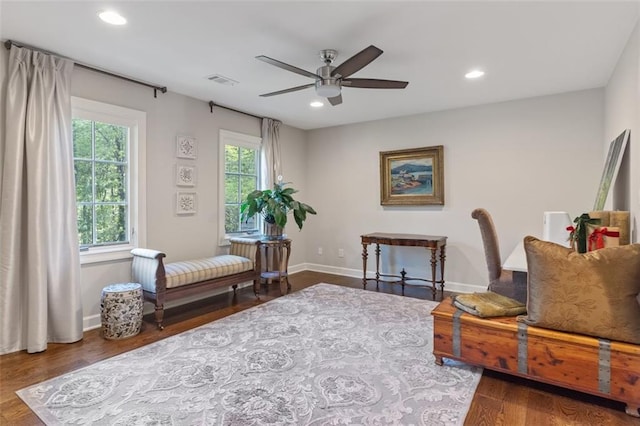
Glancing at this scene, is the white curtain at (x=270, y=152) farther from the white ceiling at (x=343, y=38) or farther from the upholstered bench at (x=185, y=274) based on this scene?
the white ceiling at (x=343, y=38)

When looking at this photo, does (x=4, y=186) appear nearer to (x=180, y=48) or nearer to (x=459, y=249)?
(x=180, y=48)

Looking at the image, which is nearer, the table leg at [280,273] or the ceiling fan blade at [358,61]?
the ceiling fan blade at [358,61]

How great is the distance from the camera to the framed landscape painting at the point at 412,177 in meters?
4.91

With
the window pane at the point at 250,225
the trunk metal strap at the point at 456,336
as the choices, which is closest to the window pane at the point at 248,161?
the window pane at the point at 250,225

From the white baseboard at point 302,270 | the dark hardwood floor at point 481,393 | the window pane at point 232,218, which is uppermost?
the window pane at point 232,218

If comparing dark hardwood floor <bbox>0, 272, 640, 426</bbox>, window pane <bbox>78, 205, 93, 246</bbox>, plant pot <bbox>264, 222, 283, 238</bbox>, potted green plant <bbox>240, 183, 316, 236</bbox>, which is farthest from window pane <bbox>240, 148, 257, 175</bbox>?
dark hardwood floor <bbox>0, 272, 640, 426</bbox>

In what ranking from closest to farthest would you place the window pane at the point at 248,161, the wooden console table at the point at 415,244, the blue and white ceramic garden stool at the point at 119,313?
the blue and white ceramic garden stool at the point at 119,313 → the wooden console table at the point at 415,244 → the window pane at the point at 248,161

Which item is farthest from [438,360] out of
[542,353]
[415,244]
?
[415,244]

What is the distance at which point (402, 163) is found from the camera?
5.20 meters

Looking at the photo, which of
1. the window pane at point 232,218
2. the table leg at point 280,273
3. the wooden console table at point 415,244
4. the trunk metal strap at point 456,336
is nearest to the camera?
the trunk metal strap at point 456,336

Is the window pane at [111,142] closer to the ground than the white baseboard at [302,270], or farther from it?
farther from it

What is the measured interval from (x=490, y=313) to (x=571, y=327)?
0.45 meters

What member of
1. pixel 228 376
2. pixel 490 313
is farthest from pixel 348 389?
pixel 490 313

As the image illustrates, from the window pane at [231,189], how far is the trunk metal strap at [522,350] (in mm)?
3774
